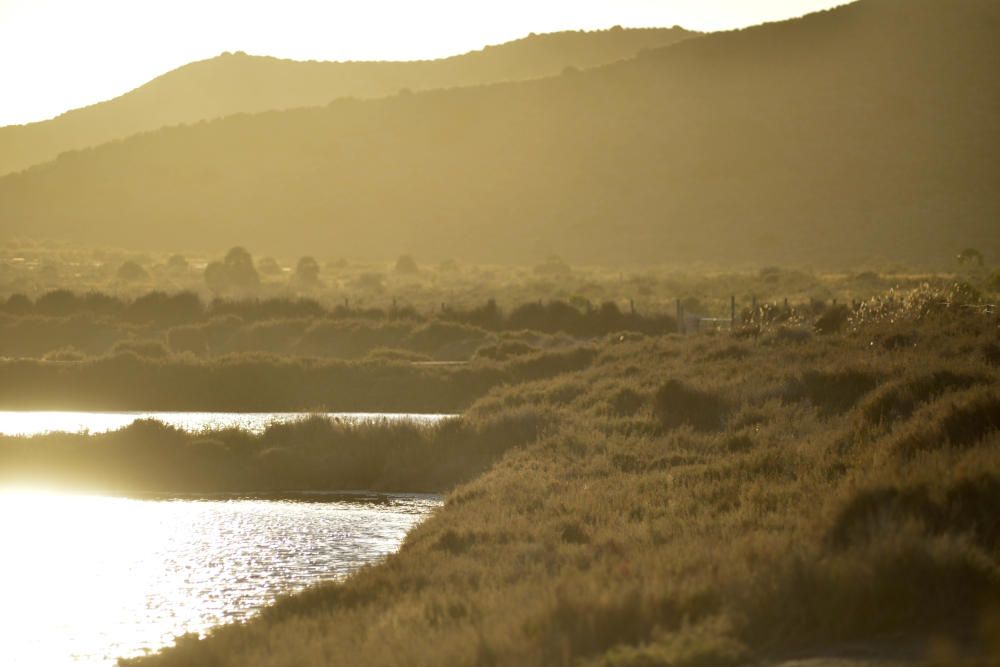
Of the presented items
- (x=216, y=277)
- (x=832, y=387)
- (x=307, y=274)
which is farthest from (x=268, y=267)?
(x=832, y=387)

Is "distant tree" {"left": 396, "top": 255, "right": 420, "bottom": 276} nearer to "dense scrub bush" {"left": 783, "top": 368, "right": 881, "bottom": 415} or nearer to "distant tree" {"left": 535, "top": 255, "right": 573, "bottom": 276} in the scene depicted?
"distant tree" {"left": 535, "top": 255, "right": 573, "bottom": 276}

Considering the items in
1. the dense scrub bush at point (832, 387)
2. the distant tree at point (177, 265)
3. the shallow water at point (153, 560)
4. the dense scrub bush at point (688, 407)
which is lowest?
the shallow water at point (153, 560)

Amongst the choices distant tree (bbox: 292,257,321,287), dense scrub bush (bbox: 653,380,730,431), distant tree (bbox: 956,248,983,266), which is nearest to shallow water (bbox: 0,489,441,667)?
dense scrub bush (bbox: 653,380,730,431)

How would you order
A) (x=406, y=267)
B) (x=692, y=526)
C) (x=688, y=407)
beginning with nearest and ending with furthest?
(x=692, y=526)
(x=688, y=407)
(x=406, y=267)

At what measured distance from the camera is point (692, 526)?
1482 cm

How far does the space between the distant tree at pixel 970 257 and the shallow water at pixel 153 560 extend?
7421 centimetres

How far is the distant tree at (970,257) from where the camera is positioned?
9325 cm

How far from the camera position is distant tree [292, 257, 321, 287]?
9812cm

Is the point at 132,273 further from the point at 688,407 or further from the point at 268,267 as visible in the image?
the point at 688,407

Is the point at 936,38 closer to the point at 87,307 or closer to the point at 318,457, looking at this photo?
the point at 87,307

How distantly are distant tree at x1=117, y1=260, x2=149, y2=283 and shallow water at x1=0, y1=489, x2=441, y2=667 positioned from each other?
2785 inches

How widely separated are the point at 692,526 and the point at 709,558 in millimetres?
2548

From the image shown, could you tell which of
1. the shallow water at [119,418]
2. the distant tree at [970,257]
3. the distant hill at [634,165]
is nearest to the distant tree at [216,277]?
the distant hill at [634,165]

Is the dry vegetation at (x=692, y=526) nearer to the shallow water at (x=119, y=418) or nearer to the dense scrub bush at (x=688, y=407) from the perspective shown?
the dense scrub bush at (x=688, y=407)
